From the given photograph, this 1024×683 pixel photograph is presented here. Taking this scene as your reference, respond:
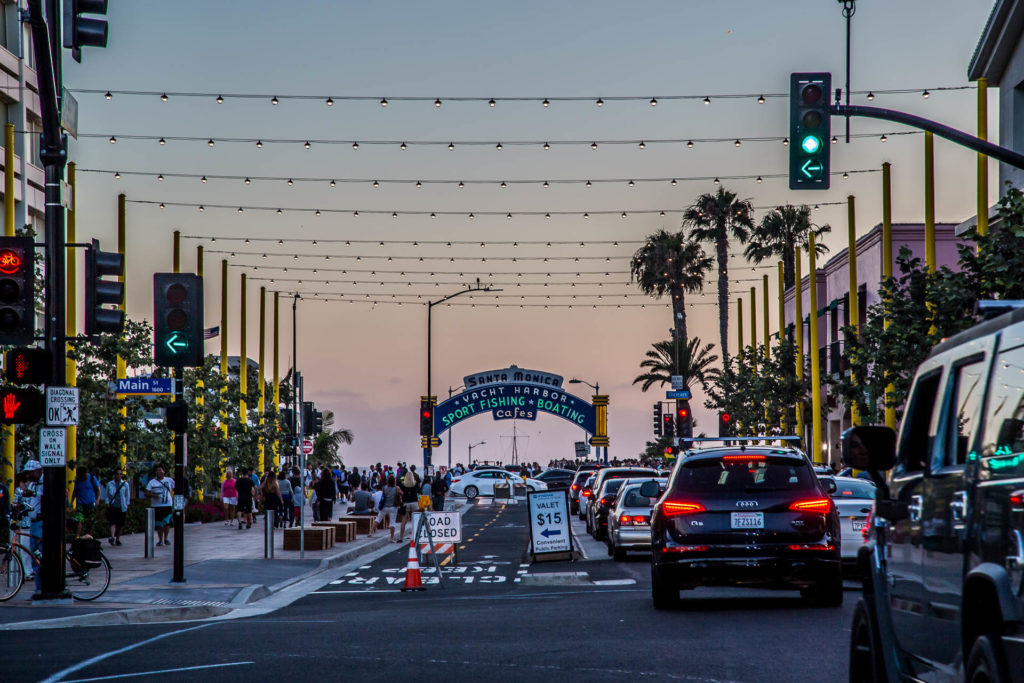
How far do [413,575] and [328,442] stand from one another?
7453cm

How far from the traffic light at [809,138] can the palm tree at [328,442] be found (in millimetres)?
73895

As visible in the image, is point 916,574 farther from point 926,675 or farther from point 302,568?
point 302,568

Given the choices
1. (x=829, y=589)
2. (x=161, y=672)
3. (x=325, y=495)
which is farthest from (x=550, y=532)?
(x=325, y=495)

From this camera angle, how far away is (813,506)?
1523cm

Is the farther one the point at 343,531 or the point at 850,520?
the point at 343,531

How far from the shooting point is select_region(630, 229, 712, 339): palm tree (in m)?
77.1

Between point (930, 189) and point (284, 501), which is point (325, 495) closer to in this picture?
point (284, 501)

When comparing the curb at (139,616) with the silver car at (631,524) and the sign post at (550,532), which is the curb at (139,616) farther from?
the silver car at (631,524)

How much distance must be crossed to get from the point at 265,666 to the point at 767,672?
3.91 m

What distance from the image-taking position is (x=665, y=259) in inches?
A: 3056

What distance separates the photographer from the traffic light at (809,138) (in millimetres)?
16625

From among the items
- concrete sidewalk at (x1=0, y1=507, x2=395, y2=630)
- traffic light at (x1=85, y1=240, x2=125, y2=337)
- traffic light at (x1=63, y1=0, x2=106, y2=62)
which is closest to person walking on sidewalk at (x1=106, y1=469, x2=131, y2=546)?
concrete sidewalk at (x1=0, y1=507, x2=395, y2=630)

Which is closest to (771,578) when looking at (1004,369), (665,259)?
(1004,369)

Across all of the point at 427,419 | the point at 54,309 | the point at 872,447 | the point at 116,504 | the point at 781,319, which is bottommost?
the point at 116,504
